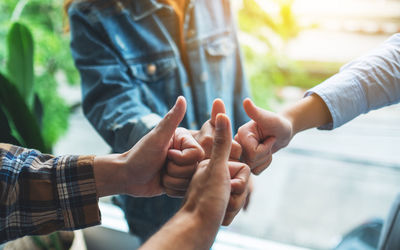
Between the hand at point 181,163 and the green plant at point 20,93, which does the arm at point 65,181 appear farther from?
the green plant at point 20,93

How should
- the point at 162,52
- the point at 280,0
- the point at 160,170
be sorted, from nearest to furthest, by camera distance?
1. the point at 160,170
2. the point at 162,52
3. the point at 280,0

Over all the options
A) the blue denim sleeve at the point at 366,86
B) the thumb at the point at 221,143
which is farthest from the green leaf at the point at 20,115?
the blue denim sleeve at the point at 366,86

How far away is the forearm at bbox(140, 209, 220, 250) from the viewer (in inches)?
14.0

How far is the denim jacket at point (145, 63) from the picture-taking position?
2.00ft

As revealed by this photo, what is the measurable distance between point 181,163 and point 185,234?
0.14 meters

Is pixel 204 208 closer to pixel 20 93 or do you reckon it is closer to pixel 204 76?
pixel 204 76

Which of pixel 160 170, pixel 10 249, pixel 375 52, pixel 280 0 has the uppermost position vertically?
pixel 280 0

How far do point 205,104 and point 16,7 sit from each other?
0.70m

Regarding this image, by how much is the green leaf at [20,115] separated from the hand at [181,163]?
32 cm

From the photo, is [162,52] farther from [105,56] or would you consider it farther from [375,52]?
[375,52]

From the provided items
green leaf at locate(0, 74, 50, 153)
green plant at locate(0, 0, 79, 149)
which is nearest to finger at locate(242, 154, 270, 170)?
green leaf at locate(0, 74, 50, 153)

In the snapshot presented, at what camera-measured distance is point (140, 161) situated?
486 mm

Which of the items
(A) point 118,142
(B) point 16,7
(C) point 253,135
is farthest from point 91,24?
(B) point 16,7

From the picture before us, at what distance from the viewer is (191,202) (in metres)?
0.41
